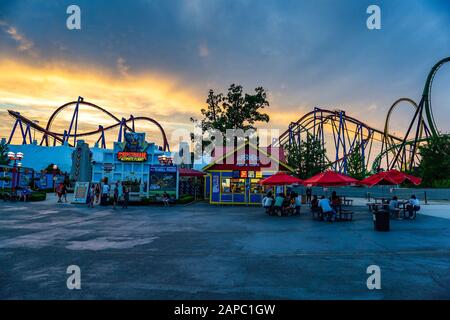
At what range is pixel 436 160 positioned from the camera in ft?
124

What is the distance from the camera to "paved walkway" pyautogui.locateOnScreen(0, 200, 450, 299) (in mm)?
5410

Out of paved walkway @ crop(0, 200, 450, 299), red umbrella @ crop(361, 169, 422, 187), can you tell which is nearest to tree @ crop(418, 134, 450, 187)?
red umbrella @ crop(361, 169, 422, 187)

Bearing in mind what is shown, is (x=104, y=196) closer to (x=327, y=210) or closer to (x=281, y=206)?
(x=281, y=206)

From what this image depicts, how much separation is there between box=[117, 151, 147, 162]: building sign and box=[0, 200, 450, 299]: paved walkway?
1652 centimetres

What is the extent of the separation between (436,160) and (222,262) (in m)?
39.9

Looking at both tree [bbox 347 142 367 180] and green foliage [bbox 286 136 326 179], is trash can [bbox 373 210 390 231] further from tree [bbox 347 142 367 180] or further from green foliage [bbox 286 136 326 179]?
tree [bbox 347 142 367 180]

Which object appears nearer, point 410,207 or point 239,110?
point 410,207

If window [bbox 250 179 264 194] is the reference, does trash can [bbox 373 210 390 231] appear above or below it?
below

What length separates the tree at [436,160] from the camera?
1455 inches

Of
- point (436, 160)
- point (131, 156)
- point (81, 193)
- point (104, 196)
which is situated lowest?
point (104, 196)

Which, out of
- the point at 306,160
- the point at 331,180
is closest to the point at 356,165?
the point at 306,160
